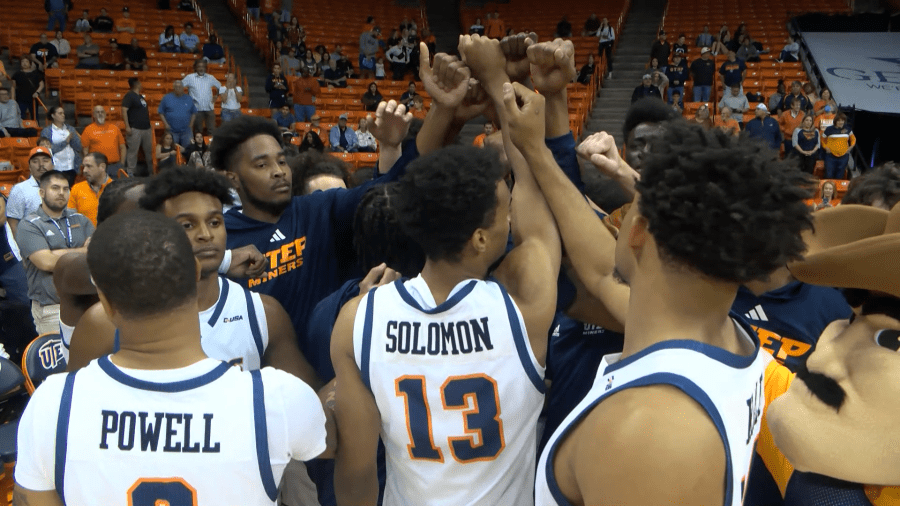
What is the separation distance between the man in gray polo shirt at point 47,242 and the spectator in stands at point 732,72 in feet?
42.2

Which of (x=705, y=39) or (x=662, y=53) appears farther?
(x=705, y=39)

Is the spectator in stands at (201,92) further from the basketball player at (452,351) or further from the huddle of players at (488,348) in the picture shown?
the basketball player at (452,351)

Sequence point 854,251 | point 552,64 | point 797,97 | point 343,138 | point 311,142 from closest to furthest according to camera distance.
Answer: point 854,251 → point 552,64 → point 311,142 → point 343,138 → point 797,97

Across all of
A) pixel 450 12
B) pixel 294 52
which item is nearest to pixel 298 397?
pixel 294 52

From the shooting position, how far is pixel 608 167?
6.93 feet

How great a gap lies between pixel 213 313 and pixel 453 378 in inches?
36.3

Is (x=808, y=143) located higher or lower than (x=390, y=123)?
lower

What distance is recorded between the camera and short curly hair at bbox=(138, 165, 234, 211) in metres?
2.55

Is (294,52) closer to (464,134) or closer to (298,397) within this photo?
(464,134)

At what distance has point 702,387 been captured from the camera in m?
1.24

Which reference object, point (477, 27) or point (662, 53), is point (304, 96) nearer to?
point (477, 27)

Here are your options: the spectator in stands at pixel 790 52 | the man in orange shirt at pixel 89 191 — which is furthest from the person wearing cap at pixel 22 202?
the spectator in stands at pixel 790 52

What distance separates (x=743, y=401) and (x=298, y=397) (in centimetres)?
94

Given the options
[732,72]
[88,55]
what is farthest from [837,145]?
[88,55]
